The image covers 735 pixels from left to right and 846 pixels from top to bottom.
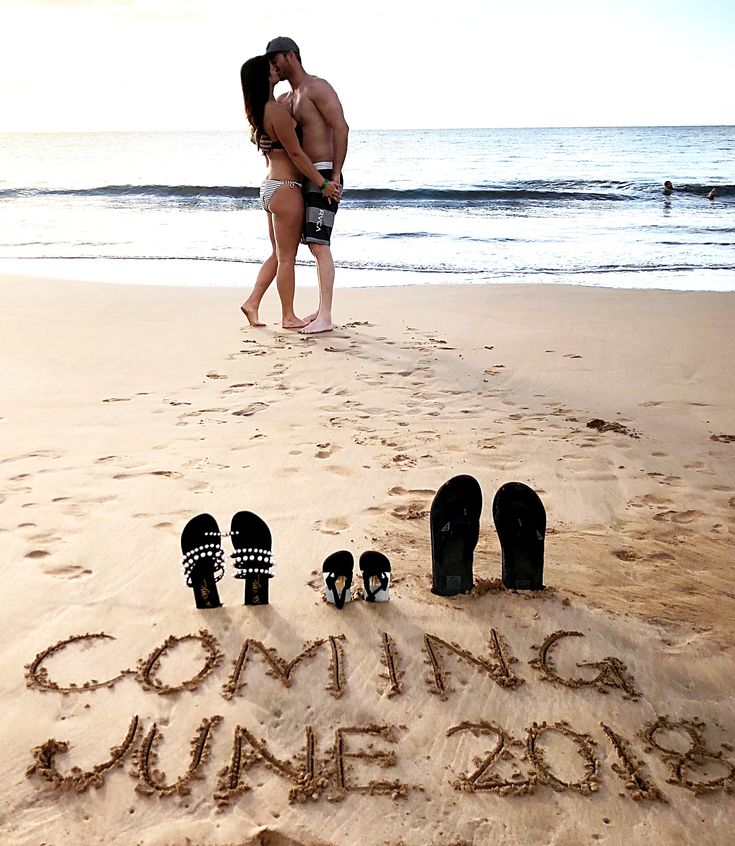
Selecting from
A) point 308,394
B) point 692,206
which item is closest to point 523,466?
point 308,394

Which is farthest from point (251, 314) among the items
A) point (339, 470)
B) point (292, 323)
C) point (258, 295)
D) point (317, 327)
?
point (339, 470)

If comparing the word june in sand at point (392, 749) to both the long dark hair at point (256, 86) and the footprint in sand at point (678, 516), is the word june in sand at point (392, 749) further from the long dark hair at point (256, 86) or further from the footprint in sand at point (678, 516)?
the long dark hair at point (256, 86)

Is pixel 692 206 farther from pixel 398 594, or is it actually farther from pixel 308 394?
pixel 398 594

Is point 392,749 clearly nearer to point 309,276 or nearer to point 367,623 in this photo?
point 367,623

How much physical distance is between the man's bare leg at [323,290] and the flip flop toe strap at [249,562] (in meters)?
3.76

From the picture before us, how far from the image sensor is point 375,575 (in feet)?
7.92

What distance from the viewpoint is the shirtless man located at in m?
5.70

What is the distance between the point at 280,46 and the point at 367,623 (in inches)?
184

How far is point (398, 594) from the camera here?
8.17 ft

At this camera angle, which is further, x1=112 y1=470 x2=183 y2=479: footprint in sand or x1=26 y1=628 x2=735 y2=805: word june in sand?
x1=112 y1=470 x2=183 y2=479: footprint in sand

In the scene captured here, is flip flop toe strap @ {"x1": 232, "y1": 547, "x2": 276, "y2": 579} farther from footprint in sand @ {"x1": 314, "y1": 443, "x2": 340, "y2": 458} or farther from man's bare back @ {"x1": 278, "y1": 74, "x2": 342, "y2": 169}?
man's bare back @ {"x1": 278, "y1": 74, "x2": 342, "y2": 169}

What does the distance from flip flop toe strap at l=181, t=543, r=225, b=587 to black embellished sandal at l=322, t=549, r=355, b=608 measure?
320 millimetres

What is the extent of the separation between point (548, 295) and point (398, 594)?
548 centimetres

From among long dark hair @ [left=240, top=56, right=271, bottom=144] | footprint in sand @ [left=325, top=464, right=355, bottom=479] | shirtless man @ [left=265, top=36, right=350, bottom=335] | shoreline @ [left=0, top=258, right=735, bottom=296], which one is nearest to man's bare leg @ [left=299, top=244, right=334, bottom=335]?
shirtless man @ [left=265, top=36, right=350, bottom=335]
